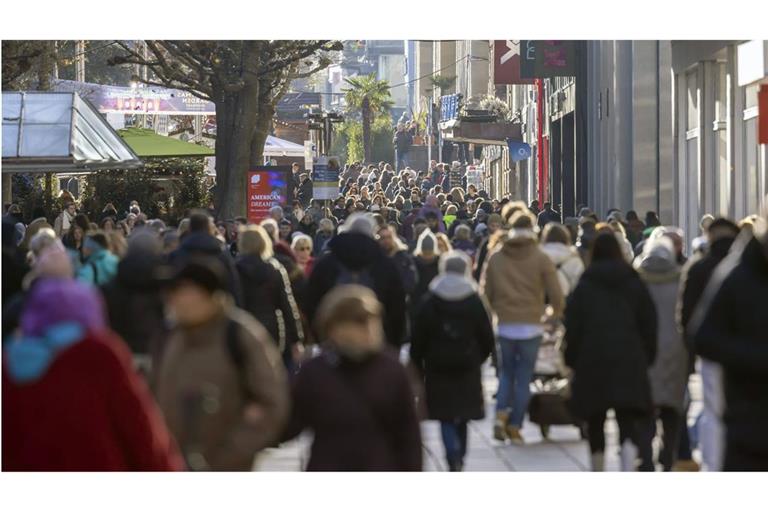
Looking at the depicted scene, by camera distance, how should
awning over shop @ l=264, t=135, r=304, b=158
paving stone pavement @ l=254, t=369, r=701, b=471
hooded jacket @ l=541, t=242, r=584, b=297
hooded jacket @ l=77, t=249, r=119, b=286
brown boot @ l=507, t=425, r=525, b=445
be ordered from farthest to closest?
awning over shop @ l=264, t=135, r=304, b=158 → hooded jacket @ l=541, t=242, r=584, b=297 → brown boot @ l=507, t=425, r=525, b=445 → hooded jacket @ l=77, t=249, r=119, b=286 → paving stone pavement @ l=254, t=369, r=701, b=471

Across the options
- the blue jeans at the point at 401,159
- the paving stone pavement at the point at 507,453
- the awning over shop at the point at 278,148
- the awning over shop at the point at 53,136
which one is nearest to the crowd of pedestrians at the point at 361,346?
the paving stone pavement at the point at 507,453

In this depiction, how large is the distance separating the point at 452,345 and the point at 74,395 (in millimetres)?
5673

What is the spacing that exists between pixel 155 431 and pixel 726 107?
23126 mm

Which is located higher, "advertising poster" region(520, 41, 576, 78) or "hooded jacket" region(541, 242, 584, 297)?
"advertising poster" region(520, 41, 576, 78)

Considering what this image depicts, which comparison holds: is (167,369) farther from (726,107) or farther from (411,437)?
(726,107)

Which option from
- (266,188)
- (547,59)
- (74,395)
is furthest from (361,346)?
(547,59)

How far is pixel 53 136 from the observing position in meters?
25.4

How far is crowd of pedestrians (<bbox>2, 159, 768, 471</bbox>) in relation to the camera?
5.88 meters

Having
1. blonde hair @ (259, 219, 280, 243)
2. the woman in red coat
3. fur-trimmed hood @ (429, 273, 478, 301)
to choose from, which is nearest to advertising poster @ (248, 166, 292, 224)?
blonde hair @ (259, 219, 280, 243)

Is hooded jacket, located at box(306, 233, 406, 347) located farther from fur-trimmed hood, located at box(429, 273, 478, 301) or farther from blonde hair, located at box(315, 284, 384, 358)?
blonde hair, located at box(315, 284, 384, 358)

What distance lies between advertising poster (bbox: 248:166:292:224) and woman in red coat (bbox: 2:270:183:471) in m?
28.2

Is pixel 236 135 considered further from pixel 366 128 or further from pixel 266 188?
pixel 366 128

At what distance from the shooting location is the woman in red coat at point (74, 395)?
19.0 ft
